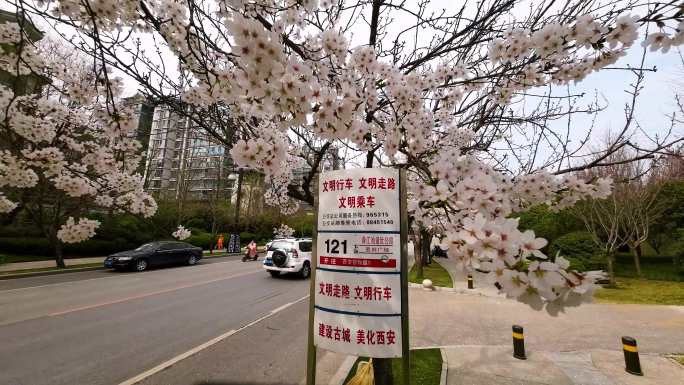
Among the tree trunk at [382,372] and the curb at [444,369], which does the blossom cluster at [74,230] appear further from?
the curb at [444,369]

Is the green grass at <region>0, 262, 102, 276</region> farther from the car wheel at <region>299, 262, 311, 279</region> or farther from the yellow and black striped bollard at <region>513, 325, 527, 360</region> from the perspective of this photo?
the yellow and black striped bollard at <region>513, 325, 527, 360</region>

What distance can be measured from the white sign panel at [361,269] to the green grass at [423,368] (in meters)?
1.87

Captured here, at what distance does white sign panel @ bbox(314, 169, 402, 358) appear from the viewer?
7.45 feet

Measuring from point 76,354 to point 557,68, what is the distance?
704 cm

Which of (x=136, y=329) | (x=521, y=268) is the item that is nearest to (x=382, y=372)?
(x=521, y=268)

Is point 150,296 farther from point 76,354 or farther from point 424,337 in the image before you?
point 424,337

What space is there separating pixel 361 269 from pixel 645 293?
13742 mm

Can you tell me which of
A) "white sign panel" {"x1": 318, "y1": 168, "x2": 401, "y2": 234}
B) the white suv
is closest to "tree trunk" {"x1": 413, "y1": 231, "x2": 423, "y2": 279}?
the white suv

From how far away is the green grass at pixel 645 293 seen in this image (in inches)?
368

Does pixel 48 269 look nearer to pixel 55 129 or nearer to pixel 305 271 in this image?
pixel 305 271

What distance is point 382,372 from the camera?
270 centimetres

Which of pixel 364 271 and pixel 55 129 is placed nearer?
pixel 364 271

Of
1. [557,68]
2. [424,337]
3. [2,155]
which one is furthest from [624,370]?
[2,155]

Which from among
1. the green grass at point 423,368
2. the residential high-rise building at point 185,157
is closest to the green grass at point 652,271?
the green grass at point 423,368
